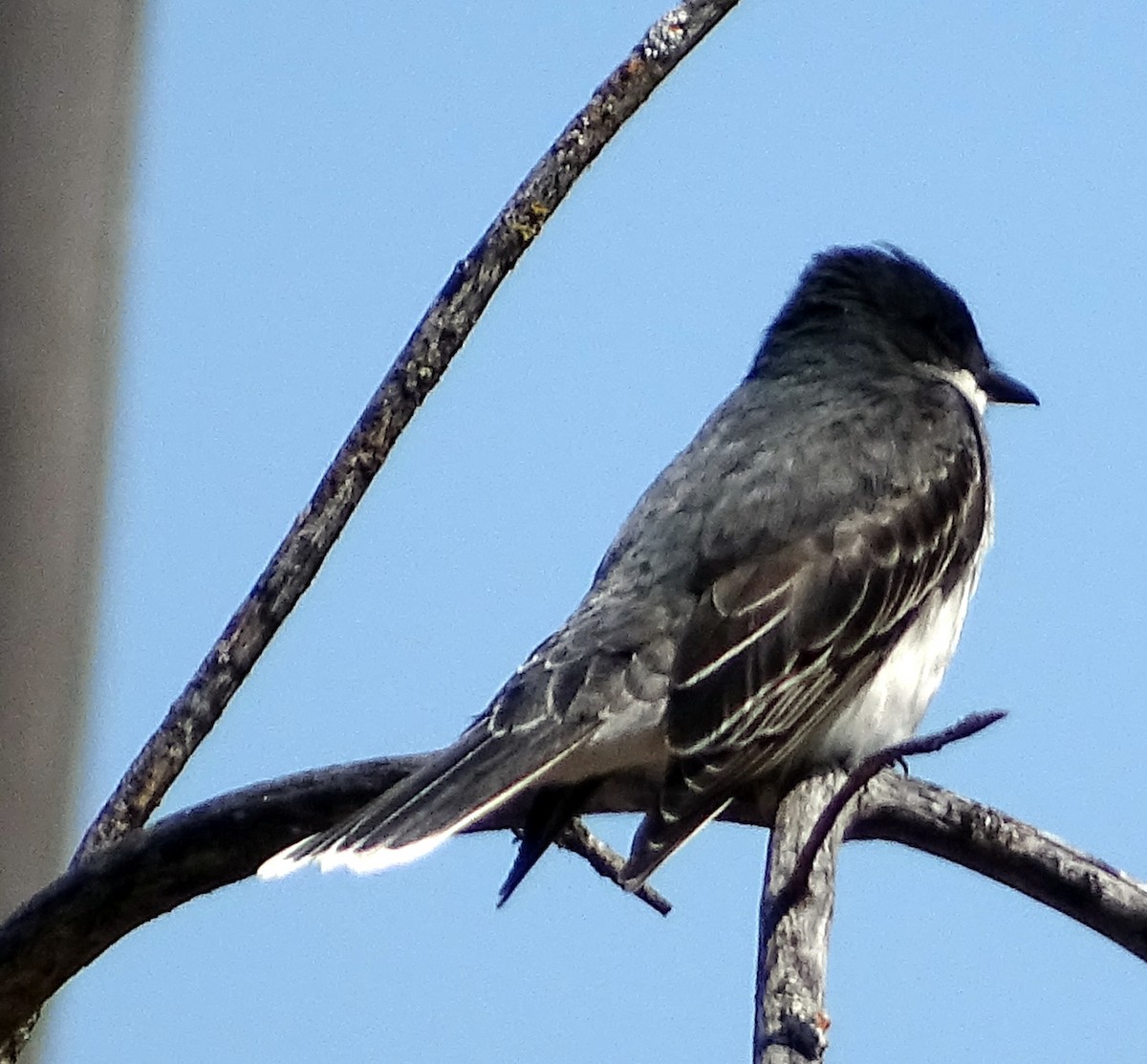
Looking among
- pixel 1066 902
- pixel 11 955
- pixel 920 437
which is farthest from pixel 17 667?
pixel 920 437

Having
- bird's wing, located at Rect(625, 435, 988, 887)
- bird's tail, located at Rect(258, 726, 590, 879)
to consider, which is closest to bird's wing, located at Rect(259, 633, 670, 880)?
bird's tail, located at Rect(258, 726, 590, 879)

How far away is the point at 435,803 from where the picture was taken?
3.07 m

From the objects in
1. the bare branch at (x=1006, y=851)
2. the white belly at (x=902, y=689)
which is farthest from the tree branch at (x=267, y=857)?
the white belly at (x=902, y=689)

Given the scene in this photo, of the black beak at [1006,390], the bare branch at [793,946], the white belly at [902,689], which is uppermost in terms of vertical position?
the black beak at [1006,390]

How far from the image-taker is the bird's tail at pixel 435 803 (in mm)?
2873

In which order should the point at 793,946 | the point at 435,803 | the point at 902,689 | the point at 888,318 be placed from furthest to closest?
the point at 888,318
the point at 902,689
the point at 435,803
the point at 793,946

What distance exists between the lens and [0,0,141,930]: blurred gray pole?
2.59 metres

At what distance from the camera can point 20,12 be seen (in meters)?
2.77

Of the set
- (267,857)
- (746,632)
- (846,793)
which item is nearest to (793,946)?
(846,793)

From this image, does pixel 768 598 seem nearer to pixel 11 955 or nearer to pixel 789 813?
pixel 789 813

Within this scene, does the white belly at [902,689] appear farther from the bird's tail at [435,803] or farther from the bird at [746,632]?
the bird's tail at [435,803]

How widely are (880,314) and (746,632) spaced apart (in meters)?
1.48

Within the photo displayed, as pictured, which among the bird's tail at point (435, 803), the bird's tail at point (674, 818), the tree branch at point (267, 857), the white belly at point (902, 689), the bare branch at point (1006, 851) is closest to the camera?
the tree branch at point (267, 857)

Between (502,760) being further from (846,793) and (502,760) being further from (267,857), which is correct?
(846,793)
